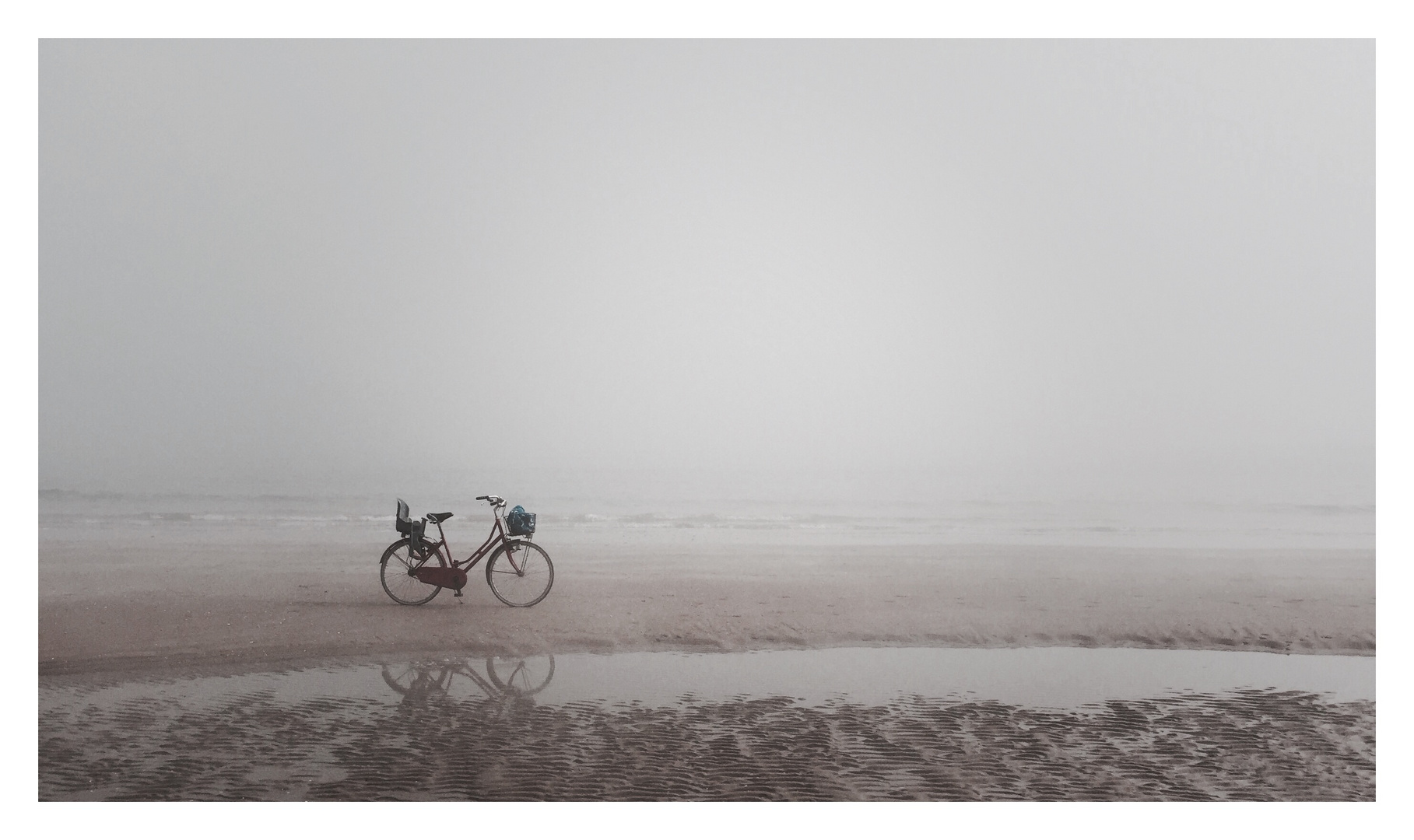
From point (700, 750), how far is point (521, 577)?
3.90 metres

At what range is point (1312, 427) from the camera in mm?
21719

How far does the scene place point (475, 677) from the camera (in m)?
6.00

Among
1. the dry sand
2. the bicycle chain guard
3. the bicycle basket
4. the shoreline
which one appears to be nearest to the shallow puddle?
the shoreline

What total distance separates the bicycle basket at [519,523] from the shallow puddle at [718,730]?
1608 millimetres

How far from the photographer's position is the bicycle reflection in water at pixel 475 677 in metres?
5.62

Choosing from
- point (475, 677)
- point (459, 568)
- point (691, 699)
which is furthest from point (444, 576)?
point (691, 699)

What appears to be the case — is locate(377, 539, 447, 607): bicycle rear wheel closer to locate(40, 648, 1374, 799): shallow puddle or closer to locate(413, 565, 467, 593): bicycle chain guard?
locate(413, 565, 467, 593): bicycle chain guard

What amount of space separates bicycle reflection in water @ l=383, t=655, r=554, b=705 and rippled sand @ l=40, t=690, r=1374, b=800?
9cm

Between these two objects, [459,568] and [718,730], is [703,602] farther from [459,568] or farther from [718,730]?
[718,730]

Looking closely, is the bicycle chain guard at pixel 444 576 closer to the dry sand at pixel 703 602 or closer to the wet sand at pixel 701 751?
the dry sand at pixel 703 602

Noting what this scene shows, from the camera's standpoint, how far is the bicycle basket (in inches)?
309

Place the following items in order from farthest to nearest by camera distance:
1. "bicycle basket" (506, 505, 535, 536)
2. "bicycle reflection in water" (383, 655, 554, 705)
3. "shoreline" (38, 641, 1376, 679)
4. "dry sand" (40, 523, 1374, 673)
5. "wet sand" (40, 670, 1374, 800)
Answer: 1. "bicycle basket" (506, 505, 535, 536)
2. "dry sand" (40, 523, 1374, 673)
3. "shoreline" (38, 641, 1376, 679)
4. "bicycle reflection in water" (383, 655, 554, 705)
5. "wet sand" (40, 670, 1374, 800)

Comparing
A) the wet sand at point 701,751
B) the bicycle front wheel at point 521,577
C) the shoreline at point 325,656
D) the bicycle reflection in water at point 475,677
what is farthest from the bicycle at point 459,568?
the wet sand at point 701,751

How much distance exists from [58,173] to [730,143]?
35.3 feet
